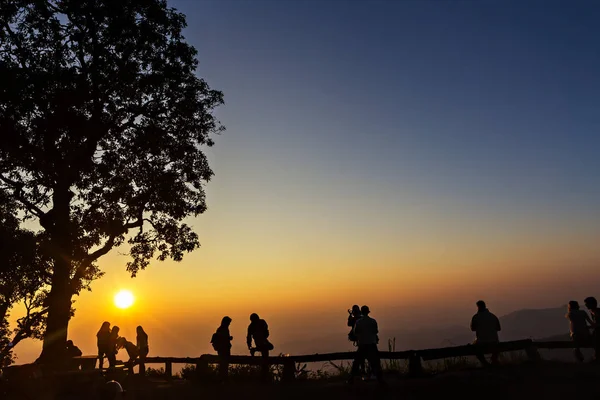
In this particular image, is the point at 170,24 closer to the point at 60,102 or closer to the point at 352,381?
the point at 60,102

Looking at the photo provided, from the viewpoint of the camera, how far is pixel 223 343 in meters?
16.3

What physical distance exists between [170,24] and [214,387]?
15643mm

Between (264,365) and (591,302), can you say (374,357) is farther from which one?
(591,302)

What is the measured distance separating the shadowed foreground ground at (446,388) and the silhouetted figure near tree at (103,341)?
3958 mm

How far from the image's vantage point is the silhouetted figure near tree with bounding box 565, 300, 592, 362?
1478cm

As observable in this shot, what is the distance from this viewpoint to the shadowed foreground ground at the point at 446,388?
40.2 ft

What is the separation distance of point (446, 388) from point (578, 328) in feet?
A: 17.4

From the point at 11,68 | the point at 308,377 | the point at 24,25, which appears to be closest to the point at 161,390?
the point at 308,377

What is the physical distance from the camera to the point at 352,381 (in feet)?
46.0

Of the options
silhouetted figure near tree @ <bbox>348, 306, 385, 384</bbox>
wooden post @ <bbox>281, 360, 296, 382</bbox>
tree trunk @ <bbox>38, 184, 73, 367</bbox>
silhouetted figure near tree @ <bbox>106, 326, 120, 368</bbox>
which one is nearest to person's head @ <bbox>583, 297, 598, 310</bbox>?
silhouetted figure near tree @ <bbox>348, 306, 385, 384</bbox>

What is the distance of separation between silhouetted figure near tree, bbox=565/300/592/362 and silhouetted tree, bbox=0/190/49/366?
18.4m

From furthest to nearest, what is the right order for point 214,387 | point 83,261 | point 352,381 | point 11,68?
point 83,261
point 11,68
point 214,387
point 352,381

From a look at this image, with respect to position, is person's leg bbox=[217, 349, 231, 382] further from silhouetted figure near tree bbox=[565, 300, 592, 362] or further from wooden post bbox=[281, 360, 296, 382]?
silhouetted figure near tree bbox=[565, 300, 592, 362]

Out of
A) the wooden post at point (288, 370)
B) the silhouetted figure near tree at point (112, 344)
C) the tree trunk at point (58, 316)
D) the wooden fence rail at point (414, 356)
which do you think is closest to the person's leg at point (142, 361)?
the silhouetted figure near tree at point (112, 344)
